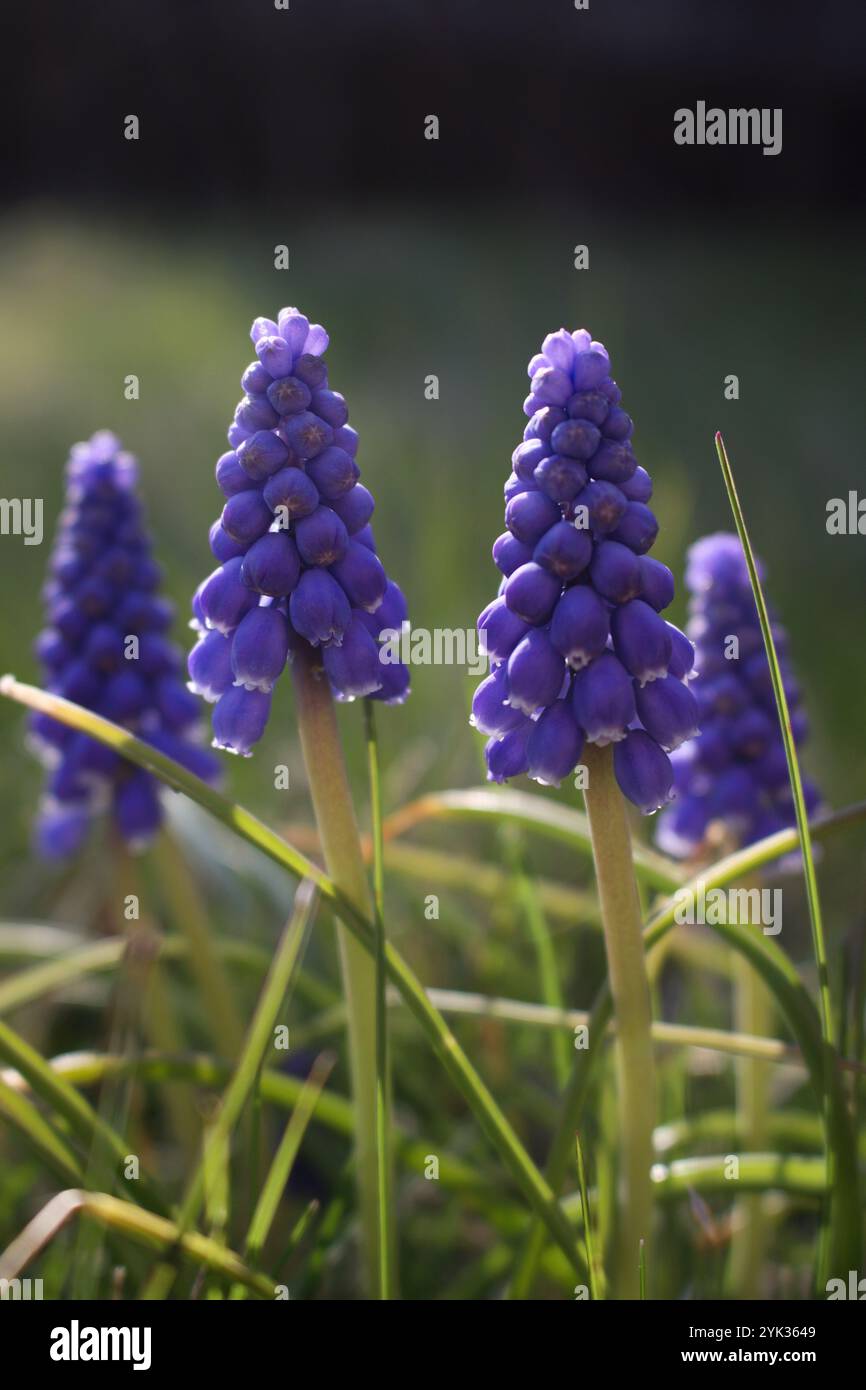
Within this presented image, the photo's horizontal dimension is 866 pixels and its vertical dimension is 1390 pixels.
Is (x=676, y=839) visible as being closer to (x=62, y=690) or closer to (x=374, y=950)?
(x=374, y=950)

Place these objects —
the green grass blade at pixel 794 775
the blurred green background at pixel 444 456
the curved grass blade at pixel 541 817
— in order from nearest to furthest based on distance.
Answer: the green grass blade at pixel 794 775 < the curved grass blade at pixel 541 817 < the blurred green background at pixel 444 456

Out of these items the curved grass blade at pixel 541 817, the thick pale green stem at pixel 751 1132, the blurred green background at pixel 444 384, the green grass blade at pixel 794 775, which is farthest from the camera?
the blurred green background at pixel 444 384

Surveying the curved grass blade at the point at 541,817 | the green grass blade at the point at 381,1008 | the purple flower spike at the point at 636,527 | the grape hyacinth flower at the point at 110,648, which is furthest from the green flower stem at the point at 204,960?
the purple flower spike at the point at 636,527

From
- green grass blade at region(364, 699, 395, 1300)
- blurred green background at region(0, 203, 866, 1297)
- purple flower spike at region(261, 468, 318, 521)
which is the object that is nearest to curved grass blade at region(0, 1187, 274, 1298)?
green grass blade at region(364, 699, 395, 1300)

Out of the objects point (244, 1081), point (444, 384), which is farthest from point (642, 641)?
point (444, 384)

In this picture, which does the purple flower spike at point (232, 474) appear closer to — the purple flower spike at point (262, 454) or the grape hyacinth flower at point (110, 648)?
the purple flower spike at point (262, 454)

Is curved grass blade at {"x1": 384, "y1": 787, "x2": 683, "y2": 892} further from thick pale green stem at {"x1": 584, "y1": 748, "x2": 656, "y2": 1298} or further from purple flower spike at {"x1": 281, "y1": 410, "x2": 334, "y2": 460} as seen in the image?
purple flower spike at {"x1": 281, "y1": 410, "x2": 334, "y2": 460}
